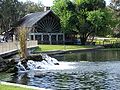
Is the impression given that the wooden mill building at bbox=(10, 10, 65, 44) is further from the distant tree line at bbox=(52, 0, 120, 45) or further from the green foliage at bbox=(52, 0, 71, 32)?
the distant tree line at bbox=(52, 0, 120, 45)

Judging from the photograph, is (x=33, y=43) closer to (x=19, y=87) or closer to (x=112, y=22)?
(x=112, y=22)

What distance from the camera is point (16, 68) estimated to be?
34844 millimetres

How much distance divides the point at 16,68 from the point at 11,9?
6875cm

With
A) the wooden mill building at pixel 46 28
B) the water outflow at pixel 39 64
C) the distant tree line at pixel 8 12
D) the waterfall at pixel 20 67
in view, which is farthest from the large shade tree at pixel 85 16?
the waterfall at pixel 20 67

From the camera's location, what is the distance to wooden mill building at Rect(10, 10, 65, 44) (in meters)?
82.4

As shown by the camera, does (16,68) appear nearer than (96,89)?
No

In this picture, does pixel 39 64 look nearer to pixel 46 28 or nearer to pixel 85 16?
pixel 85 16

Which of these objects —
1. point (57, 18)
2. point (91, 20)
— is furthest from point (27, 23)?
point (91, 20)

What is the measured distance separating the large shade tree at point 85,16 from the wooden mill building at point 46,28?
8.23ft

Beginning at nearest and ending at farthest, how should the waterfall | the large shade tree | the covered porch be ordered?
the waterfall < the large shade tree < the covered porch

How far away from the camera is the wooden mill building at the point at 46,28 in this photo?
82438mm

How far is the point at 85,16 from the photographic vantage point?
81.3 meters

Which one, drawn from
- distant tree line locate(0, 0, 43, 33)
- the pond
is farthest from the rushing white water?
distant tree line locate(0, 0, 43, 33)

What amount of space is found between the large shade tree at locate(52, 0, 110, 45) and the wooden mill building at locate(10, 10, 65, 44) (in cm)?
251
